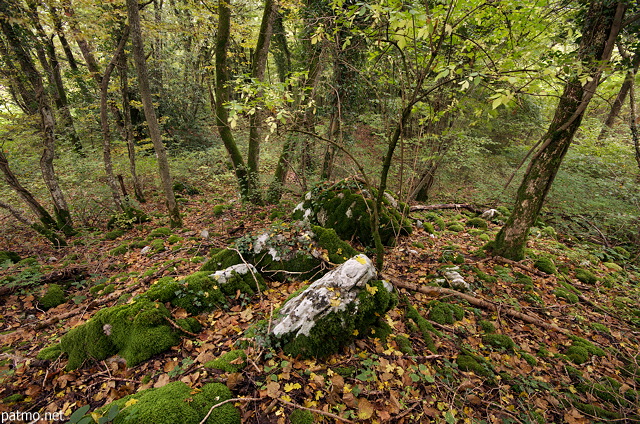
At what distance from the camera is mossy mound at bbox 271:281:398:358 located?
276 centimetres

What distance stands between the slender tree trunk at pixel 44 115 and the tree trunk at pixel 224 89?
4400 mm

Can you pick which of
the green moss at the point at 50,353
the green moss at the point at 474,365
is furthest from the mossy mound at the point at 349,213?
the green moss at the point at 50,353

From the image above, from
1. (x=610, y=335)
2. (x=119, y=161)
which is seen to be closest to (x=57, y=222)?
(x=119, y=161)

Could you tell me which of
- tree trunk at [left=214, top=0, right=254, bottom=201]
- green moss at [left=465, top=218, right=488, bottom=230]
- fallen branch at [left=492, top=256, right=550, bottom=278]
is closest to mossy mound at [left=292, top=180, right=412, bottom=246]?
fallen branch at [left=492, top=256, right=550, bottom=278]

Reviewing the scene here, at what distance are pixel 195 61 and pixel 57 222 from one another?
37.5 feet

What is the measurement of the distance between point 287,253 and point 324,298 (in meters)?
1.66

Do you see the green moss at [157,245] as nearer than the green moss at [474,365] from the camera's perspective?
No

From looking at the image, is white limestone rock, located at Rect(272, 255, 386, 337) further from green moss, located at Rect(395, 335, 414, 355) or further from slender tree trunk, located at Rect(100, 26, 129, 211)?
slender tree trunk, located at Rect(100, 26, 129, 211)

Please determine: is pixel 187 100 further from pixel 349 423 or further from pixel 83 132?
pixel 349 423

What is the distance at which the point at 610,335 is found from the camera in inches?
148

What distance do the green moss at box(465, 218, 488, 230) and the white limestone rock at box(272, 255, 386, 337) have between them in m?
5.64

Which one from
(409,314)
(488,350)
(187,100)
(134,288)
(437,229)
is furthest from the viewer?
(187,100)

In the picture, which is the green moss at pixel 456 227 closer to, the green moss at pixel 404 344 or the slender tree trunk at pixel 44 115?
the green moss at pixel 404 344

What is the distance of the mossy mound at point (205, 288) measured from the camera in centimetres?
347
